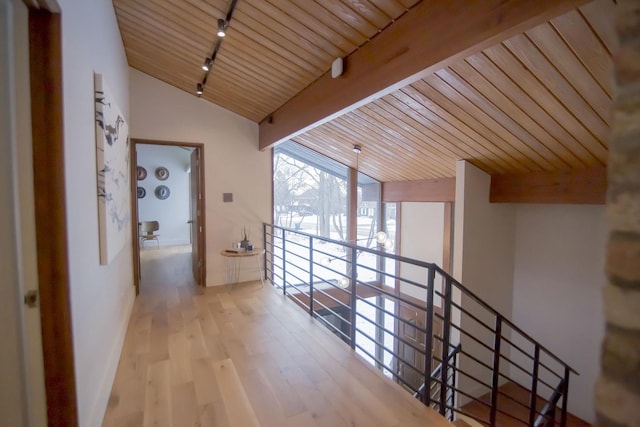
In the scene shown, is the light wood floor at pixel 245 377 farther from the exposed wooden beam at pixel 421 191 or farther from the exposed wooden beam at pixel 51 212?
the exposed wooden beam at pixel 421 191

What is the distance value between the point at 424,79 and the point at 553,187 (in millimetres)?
2239

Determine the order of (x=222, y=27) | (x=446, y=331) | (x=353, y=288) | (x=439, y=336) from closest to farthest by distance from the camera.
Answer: (x=446, y=331), (x=222, y=27), (x=353, y=288), (x=439, y=336)

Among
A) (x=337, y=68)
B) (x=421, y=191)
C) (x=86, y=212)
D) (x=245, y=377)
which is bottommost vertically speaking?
(x=245, y=377)

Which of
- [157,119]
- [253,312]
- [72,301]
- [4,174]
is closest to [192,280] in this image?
[253,312]

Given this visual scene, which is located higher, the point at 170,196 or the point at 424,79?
the point at 424,79

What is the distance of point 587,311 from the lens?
406cm

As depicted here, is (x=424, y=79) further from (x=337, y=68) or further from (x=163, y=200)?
(x=163, y=200)

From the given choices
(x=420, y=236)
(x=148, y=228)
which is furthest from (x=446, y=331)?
(x=148, y=228)

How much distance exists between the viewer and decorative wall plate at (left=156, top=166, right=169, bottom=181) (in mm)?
7699

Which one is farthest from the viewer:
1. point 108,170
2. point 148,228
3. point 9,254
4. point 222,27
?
point 148,228

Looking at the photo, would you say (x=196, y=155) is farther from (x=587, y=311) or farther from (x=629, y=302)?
(x=587, y=311)

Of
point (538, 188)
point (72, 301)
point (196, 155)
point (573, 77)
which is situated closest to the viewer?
point (72, 301)

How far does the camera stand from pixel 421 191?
5363 millimetres

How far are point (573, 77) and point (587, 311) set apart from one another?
3.33 meters
